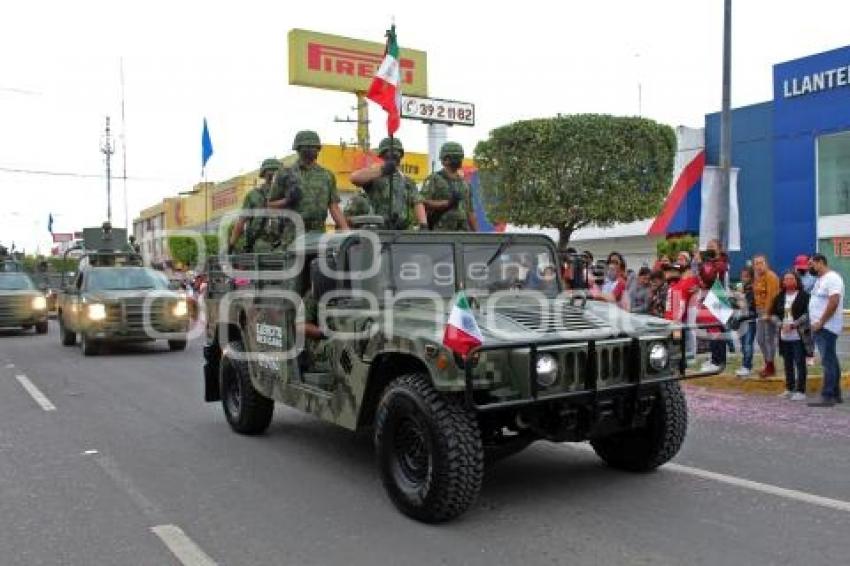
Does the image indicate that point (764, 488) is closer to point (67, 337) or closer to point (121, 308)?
point (121, 308)

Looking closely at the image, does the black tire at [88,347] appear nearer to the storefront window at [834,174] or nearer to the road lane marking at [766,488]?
the road lane marking at [766,488]

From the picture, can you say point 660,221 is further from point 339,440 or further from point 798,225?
point 339,440

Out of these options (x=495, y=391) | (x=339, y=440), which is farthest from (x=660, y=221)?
(x=495, y=391)

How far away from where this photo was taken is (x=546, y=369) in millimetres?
4750

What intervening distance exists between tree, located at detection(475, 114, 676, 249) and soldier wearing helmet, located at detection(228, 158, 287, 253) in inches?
756

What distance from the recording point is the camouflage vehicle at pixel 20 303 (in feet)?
62.5

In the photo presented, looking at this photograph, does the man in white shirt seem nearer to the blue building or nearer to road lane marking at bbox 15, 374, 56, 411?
road lane marking at bbox 15, 374, 56, 411

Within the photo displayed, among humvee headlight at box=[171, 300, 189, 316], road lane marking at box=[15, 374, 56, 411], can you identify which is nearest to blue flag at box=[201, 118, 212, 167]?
humvee headlight at box=[171, 300, 189, 316]

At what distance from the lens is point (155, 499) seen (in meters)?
5.51

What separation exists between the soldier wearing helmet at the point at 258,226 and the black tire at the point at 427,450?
318 cm

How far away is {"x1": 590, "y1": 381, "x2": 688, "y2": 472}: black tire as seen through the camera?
564 cm

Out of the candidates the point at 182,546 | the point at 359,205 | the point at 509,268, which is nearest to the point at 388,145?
the point at 359,205

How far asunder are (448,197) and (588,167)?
19.4m

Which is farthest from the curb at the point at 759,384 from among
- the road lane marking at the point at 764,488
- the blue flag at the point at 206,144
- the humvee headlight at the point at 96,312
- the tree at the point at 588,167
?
the blue flag at the point at 206,144
